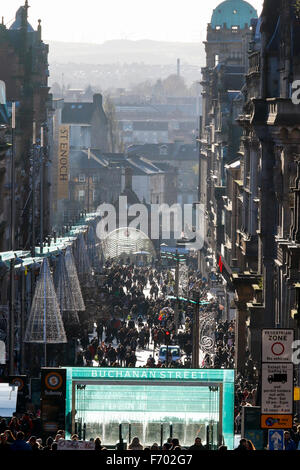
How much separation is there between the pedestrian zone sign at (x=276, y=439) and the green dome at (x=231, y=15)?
444 feet

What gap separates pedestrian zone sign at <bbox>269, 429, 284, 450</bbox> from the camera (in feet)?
96.1

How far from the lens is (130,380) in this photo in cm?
3522

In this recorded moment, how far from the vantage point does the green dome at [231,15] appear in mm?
164125

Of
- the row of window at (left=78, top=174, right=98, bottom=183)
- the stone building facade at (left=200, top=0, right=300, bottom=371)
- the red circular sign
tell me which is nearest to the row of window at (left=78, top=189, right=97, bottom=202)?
the row of window at (left=78, top=174, right=98, bottom=183)

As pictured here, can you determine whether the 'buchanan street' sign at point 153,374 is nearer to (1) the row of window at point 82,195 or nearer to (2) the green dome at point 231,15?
(2) the green dome at point 231,15

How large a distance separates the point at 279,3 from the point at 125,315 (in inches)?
1097

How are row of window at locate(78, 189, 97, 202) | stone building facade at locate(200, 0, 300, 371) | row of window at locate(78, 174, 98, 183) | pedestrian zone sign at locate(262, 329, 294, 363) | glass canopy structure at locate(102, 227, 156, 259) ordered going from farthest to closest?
row of window at locate(78, 174, 98, 183), row of window at locate(78, 189, 97, 202), glass canopy structure at locate(102, 227, 156, 259), stone building facade at locate(200, 0, 300, 371), pedestrian zone sign at locate(262, 329, 294, 363)

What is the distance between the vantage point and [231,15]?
16512 cm

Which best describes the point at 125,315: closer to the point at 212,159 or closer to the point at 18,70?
the point at 18,70

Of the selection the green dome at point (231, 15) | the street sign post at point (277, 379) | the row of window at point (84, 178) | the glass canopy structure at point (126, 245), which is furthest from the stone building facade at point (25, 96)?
the row of window at point (84, 178)

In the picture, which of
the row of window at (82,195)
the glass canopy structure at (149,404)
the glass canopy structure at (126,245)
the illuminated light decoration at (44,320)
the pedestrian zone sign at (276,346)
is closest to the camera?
the pedestrian zone sign at (276,346)

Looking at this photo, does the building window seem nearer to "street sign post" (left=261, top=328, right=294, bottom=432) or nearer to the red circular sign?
"street sign post" (left=261, top=328, right=294, bottom=432)

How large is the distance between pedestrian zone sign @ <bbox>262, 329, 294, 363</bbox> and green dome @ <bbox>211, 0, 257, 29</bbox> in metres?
136

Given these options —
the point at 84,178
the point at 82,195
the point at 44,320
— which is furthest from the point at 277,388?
the point at 84,178
